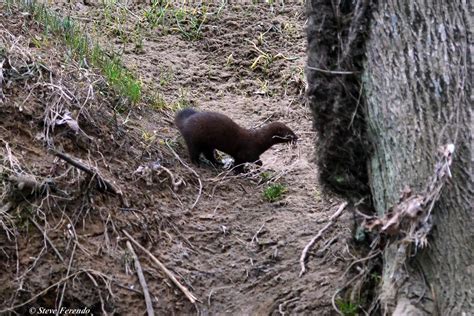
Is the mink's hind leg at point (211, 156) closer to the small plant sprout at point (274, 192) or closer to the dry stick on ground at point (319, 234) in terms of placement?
the small plant sprout at point (274, 192)

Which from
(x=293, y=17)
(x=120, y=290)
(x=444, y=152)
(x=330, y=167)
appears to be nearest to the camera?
(x=444, y=152)

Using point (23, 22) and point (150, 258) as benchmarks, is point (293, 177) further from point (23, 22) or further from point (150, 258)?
point (23, 22)

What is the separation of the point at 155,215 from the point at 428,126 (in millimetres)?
2180

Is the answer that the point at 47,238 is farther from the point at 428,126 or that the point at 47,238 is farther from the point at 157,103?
the point at 428,126

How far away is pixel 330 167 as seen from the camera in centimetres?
416

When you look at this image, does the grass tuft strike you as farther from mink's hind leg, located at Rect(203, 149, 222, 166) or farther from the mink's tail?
mink's hind leg, located at Rect(203, 149, 222, 166)

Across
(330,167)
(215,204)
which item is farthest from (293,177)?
Answer: (330,167)

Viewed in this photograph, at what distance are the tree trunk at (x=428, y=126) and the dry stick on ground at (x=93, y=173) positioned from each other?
6.37ft

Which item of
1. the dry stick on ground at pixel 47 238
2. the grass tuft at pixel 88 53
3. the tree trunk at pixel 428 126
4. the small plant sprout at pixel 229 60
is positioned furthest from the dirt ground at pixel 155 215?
the tree trunk at pixel 428 126

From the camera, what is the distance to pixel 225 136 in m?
6.05

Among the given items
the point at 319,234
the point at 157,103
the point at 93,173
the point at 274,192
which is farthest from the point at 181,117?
the point at 319,234

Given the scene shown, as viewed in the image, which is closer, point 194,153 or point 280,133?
point 194,153

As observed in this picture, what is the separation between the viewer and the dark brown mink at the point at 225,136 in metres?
5.86

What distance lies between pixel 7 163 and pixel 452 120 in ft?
8.89
